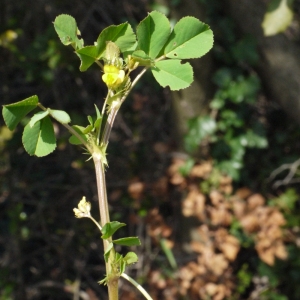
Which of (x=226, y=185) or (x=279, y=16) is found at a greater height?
(x=279, y=16)

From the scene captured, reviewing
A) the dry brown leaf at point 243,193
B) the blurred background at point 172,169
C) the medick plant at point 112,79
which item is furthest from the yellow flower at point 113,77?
the dry brown leaf at point 243,193

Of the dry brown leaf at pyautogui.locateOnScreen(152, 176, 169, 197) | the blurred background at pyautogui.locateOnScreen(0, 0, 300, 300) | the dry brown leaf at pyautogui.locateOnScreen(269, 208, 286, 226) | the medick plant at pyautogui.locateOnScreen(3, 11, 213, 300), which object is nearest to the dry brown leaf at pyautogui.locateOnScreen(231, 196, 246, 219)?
the blurred background at pyautogui.locateOnScreen(0, 0, 300, 300)

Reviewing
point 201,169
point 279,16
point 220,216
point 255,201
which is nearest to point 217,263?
point 220,216

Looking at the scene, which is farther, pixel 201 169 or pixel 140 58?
pixel 201 169

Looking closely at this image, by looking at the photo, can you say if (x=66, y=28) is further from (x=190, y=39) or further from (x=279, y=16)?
(x=279, y=16)

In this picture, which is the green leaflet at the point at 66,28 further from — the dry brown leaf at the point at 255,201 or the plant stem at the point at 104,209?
the dry brown leaf at the point at 255,201

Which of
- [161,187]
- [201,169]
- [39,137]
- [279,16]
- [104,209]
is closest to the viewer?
[104,209]

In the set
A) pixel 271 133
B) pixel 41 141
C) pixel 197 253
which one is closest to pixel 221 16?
pixel 271 133
